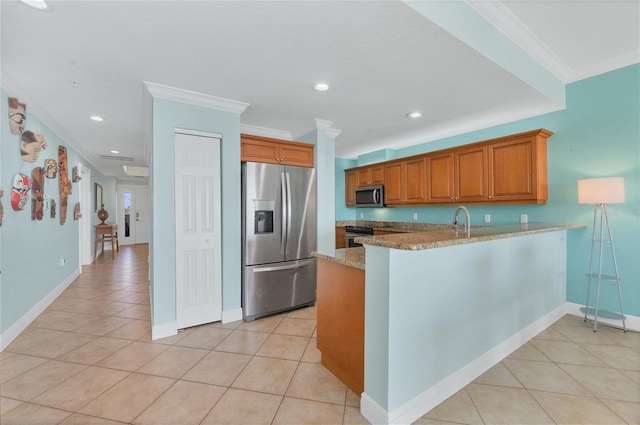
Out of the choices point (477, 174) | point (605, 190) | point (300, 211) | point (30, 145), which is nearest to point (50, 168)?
point (30, 145)

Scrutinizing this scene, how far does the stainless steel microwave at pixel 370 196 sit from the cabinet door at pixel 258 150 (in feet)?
7.91

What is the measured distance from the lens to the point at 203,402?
1710 millimetres

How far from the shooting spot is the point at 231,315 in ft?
9.67

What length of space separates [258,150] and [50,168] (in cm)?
274

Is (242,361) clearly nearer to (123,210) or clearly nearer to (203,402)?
(203,402)

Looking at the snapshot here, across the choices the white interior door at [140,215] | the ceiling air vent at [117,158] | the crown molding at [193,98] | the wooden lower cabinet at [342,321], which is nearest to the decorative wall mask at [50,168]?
the crown molding at [193,98]

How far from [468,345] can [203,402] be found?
5.82ft

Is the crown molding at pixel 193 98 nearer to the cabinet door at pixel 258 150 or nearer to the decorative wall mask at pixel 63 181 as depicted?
the cabinet door at pixel 258 150

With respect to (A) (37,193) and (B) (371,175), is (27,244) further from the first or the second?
(B) (371,175)

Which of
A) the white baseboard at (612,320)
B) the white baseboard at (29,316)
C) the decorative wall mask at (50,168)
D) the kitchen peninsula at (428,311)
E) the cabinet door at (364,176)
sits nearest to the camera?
the kitchen peninsula at (428,311)

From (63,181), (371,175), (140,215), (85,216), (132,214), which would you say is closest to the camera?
(63,181)

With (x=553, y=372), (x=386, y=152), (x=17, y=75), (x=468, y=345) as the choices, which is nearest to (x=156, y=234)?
(x=17, y=75)

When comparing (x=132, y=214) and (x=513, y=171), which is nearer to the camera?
(x=513, y=171)

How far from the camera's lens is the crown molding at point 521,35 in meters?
2.06
